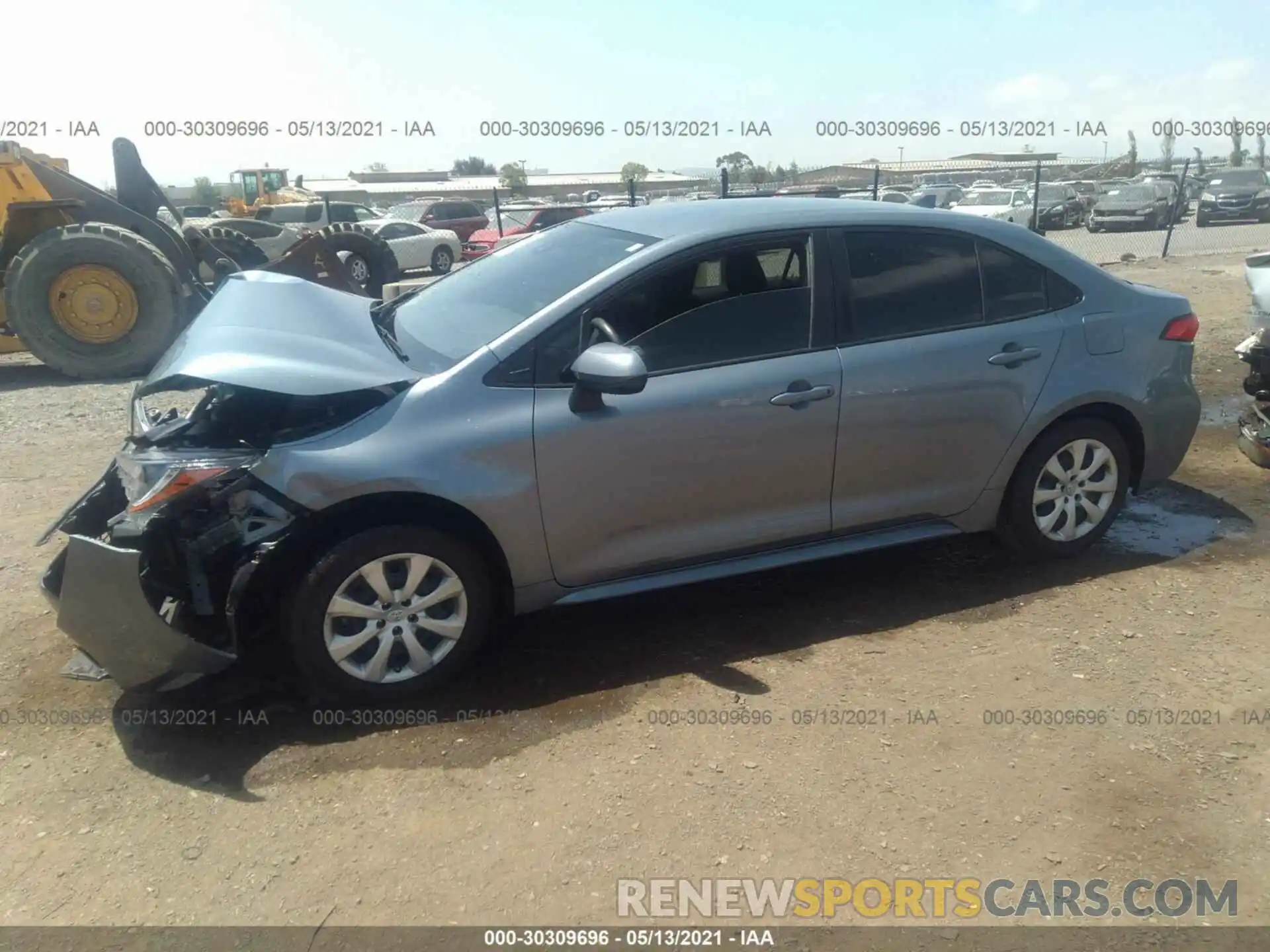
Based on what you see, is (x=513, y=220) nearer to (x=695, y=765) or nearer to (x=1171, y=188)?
(x=1171, y=188)

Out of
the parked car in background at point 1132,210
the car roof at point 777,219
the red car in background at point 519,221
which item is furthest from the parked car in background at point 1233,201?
the car roof at point 777,219

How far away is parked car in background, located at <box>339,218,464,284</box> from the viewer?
66.1 ft

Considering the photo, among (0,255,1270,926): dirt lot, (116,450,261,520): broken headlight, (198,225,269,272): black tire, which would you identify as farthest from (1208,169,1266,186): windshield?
(116,450,261,520): broken headlight

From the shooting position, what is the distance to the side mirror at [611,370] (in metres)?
3.35

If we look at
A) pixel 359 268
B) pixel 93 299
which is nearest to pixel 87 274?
pixel 93 299

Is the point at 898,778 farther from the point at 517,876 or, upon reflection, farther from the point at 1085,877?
the point at 517,876

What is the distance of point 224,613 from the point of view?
3.37 m

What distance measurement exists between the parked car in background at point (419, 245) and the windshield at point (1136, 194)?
705 inches

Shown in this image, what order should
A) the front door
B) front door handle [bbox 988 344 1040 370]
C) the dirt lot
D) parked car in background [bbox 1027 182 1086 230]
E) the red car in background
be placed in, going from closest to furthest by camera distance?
the dirt lot → the front door → front door handle [bbox 988 344 1040 370] → the red car in background → parked car in background [bbox 1027 182 1086 230]

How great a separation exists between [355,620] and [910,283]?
264cm

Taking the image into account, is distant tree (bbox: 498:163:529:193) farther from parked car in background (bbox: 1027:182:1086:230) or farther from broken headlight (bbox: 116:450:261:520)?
broken headlight (bbox: 116:450:261:520)

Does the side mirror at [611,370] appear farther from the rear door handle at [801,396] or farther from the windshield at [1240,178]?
the windshield at [1240,178]

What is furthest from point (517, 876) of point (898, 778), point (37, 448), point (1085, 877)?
point (37, 448)

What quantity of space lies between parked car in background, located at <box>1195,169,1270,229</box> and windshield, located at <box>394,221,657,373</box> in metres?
28.2
